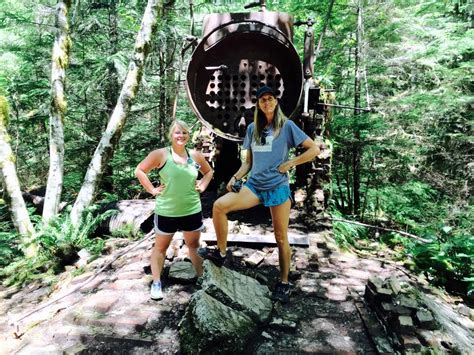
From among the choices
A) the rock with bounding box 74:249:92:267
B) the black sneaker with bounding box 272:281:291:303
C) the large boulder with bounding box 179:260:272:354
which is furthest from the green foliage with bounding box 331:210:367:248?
the rock with bounding box 74:249:92:267

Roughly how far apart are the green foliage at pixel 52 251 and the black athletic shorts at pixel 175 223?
2435 millimetres

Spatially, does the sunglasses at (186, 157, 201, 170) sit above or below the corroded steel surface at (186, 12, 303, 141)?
below

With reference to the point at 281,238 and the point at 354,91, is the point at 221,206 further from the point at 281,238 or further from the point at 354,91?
the point at 354,91

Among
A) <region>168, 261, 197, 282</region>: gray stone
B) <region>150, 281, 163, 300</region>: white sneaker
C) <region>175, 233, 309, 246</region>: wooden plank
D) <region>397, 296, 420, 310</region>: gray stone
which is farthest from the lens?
<region>175, 233, 309, 246</region>: wooden plank

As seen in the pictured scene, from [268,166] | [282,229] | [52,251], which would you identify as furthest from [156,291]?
[52,251]

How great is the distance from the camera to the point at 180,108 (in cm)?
1157

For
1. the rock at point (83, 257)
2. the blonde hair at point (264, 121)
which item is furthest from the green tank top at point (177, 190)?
the rock at point (83, 257)

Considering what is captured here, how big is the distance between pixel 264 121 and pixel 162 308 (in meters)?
2.00

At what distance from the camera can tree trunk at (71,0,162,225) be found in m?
6.11

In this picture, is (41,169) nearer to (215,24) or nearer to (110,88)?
(110,88)

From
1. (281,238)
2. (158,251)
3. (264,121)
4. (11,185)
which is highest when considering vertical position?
(264,121)

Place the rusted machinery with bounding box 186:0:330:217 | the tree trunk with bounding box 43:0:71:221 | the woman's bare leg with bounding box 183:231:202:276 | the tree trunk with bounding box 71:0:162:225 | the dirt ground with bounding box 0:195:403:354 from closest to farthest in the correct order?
the dirt ground with bounding box 0:195:403:354, the woman's bare leg with bounding box 183:231:202:276, the rusted machinery with bounding box 186:0:330:217, the tree trunk with bounding box 71:0:162:225, the tree trunk with bounding box 43:0:71:221

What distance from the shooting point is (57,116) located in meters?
6.30

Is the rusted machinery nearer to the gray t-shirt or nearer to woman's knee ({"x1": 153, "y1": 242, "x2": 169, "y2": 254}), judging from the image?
the gray t-shirt
